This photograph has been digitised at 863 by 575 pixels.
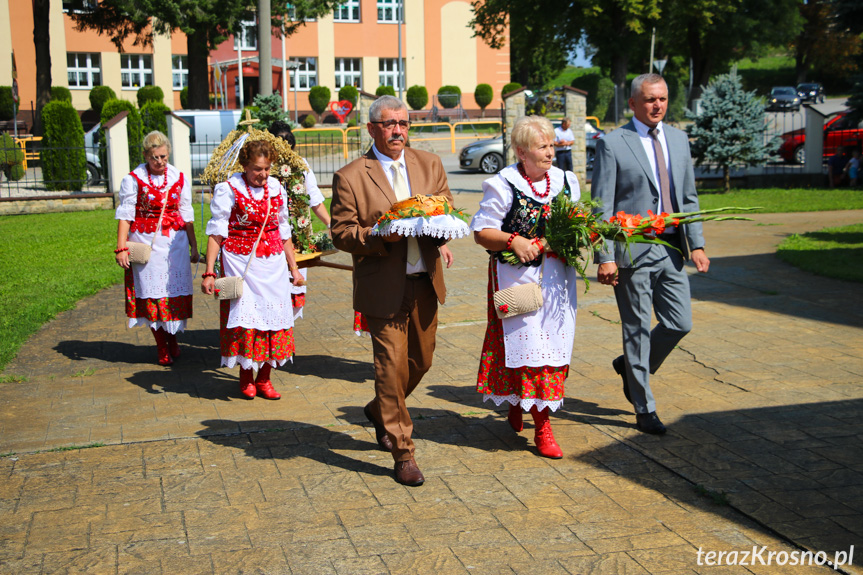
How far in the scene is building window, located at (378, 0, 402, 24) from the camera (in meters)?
52.6

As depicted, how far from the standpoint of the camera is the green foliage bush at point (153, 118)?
65.3 feet

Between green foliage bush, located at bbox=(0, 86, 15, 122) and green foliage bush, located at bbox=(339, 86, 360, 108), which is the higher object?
green foliage bush, located at bbox=(339, 86, 360, 108)

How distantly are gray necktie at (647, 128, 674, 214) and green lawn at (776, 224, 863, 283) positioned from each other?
572 cm

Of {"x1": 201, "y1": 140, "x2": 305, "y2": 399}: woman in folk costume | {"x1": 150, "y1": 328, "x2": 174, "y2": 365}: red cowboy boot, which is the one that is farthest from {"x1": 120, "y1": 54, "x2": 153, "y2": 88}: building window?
{"x1": 201, "y1": 140, "x2": 305, "y2": 399}: woman in folk costume

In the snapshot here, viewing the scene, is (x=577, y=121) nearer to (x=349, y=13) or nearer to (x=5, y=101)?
(x=5, y=101)

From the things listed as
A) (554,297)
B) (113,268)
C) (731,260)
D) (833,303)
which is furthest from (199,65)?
(554,297)

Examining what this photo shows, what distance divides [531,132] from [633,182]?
2.86ft

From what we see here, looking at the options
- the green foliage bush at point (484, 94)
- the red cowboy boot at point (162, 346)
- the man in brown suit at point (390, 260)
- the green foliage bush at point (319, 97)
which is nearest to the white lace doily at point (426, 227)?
the man in brown suit at point (390, 260)

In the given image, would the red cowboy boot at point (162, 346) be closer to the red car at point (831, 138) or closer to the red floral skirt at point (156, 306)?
the red floral skirt at point (156, 306)

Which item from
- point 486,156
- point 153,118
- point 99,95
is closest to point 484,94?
point 99,95

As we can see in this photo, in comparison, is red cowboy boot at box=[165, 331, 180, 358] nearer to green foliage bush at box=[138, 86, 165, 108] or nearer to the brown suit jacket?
the brown suit jacket

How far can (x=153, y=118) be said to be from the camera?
65.5 feet

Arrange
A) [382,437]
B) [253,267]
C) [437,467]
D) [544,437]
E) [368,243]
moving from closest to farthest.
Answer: [368,243] < [437,467] < [544,437] < [382,437] < [253,267]

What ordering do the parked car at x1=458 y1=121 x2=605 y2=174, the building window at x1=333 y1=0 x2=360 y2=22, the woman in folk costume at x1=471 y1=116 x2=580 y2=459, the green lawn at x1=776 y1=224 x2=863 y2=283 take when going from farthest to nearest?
the building window at x1=333 y1=0 x2=360 y2=22 < the parked car at x1=458 y1=121 x2=605 y2=174 < the green lawn at x1=776 y1=224 x2=863 y2=283 < the woman in folk costume at x1=471 y1=116 x2=580 y2=459
